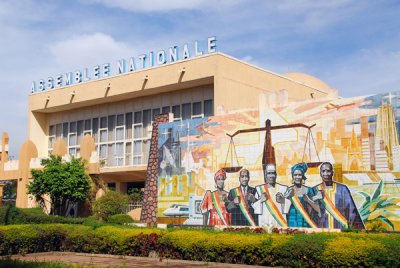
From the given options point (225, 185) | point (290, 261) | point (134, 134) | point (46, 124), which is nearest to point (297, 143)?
point (225, 185)

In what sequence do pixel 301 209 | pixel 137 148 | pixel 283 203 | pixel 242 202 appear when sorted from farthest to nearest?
pixel 137 148 → pixel 242 202 → pixel 283 203 → pixel 301 209

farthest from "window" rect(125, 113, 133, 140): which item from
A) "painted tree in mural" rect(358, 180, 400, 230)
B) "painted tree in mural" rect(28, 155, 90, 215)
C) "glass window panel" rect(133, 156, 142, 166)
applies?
"painted tree in mural" rect(358, 180, 400, 230)

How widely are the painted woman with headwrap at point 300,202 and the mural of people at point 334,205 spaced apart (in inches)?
16.8

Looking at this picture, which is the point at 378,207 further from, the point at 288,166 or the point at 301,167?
the point at 288,166

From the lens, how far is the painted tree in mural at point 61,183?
3864 centimetres

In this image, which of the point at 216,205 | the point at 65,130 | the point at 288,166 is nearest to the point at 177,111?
the point at 216,205

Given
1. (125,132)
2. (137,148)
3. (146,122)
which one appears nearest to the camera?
(146,122)

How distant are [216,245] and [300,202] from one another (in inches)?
363

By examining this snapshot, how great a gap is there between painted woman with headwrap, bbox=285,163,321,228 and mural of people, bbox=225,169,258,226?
7.26 ft

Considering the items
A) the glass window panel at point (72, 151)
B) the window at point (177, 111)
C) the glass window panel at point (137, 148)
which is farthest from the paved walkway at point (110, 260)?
the glass window panel at point (72, 151)

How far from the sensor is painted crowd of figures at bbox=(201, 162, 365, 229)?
23.9 meters

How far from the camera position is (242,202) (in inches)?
1082

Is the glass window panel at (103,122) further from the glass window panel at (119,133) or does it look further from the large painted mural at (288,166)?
the large painted mural at (288,166)

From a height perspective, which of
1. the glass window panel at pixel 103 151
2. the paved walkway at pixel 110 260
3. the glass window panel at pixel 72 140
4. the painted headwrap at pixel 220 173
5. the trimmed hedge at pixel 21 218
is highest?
the glass window panel at pixel 72 140
